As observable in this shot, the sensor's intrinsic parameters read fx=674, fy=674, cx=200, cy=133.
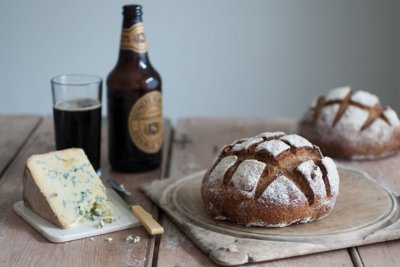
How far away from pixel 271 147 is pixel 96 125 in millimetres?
522

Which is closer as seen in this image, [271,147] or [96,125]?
[271,147]

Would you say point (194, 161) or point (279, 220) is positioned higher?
point (279, 220)

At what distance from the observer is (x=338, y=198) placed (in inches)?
64.2

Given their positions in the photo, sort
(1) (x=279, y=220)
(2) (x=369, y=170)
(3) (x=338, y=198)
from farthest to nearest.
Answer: (2) (x=369, y=170)
(3) (x=338, y=198)
(1) (x=279, y=220)

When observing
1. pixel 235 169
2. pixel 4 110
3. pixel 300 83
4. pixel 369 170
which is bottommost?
pixel 4 110

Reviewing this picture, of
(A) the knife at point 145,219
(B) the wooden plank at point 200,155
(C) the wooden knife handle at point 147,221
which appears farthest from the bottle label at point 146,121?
(C) the wooden knife handle at point 147,221

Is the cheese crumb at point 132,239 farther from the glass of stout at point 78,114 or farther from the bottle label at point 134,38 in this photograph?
the bottle label at point 134,38

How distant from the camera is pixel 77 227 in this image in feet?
4.74

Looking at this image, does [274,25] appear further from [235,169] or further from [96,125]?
[235,169]

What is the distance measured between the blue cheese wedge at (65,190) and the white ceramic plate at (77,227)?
13mm

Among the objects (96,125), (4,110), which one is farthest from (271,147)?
(4,110)

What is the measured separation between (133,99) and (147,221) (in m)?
0.45

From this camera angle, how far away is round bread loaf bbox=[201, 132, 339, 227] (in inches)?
55.9

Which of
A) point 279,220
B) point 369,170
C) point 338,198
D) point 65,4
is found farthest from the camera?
point 65,4
